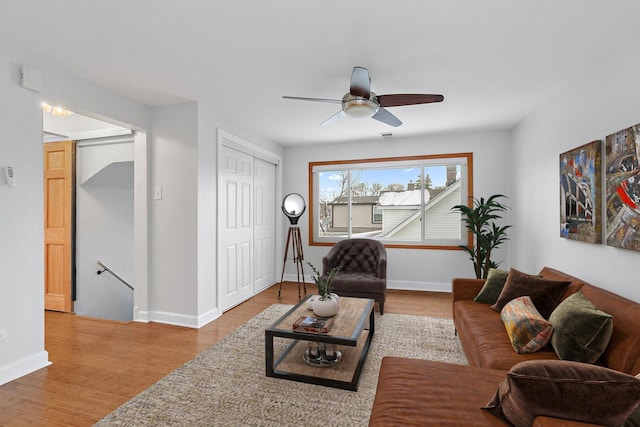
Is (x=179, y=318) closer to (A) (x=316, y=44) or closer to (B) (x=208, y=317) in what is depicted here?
(B) (x=208, y=317)

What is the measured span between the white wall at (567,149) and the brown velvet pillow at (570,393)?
4.84ft

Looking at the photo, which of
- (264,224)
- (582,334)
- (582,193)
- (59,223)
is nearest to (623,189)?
(582,193)

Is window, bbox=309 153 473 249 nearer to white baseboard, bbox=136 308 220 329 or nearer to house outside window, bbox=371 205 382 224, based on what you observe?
house outside window, bbox=371 205 382 224

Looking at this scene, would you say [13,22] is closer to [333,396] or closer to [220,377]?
[220,377]

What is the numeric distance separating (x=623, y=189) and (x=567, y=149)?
0.92m

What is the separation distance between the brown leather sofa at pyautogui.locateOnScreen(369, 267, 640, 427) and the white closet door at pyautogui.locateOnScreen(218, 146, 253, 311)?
9.12 ft

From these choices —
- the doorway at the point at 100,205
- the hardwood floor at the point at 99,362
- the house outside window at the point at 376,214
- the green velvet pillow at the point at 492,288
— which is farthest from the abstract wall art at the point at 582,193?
the doorway at the point at 100,205

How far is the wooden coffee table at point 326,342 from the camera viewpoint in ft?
7.13

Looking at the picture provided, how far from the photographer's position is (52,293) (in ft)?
12.9

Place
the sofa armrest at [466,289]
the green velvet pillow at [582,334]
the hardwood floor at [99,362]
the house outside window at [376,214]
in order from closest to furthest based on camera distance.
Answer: the green velvet pillow at [582,334]
the hardwood floor at [99,362]
the sofa armrest at [466,289]
the house outside window at [376,214]

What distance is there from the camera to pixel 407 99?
252 centimetres

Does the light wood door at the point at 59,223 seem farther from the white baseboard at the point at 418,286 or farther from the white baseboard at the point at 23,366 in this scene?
the white baseboard at the point at 418,286

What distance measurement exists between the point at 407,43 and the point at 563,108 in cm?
189

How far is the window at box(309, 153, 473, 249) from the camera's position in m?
4.88
